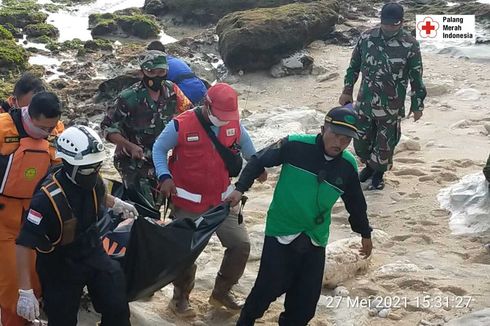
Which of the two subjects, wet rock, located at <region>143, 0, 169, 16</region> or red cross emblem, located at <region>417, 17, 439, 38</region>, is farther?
wet rock, located at <region>143, 0, 169, 16</region>

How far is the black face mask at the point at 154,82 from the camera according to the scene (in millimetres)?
5551

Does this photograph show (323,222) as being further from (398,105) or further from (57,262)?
(398,105)

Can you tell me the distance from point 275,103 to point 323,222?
776cm

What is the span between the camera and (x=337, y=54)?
1486cm

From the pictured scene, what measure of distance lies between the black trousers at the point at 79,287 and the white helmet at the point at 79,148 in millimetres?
592

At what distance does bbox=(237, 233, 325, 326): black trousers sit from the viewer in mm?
4461

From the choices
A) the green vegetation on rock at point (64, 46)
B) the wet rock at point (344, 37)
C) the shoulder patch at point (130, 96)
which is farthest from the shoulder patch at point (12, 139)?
the green vegetation on rock at point (64, 46)

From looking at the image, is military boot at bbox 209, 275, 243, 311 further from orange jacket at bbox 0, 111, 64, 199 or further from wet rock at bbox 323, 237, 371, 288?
orange jacket at bbox 0, 111, 64, 199

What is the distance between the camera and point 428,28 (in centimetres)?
1600

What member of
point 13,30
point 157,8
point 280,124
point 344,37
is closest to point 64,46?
point 13,30

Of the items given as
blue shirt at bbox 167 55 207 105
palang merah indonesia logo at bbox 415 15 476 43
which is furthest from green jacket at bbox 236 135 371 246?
palang merah indonesia logo at bbox 415 15 476 43

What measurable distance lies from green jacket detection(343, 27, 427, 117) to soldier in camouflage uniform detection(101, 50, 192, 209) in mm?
2687

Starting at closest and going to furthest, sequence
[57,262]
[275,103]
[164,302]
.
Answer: [57,262], [164,302], [275,103]

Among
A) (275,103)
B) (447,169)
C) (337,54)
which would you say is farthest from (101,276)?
(337,54)
